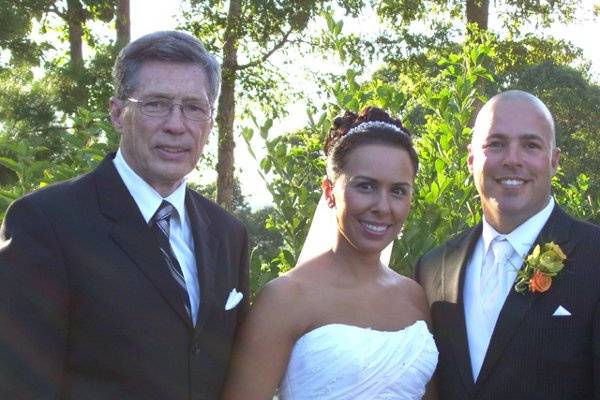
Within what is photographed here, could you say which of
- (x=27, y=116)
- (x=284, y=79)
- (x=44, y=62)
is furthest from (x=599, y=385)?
(x=284, y=79)

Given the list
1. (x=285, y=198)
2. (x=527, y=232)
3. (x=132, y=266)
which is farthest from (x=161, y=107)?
(x=285, y=198)

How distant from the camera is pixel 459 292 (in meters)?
4.51

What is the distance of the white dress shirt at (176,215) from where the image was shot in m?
3.71

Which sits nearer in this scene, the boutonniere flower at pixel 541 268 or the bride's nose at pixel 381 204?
the boutonniere flower at pixel 541 268

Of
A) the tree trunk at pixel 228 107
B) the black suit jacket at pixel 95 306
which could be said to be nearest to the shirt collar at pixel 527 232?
the black suit jacket at pixel 95 306

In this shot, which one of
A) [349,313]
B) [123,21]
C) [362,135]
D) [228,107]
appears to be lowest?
[349,313]

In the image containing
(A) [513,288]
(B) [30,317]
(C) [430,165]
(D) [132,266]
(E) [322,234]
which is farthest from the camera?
(C) [430,165]

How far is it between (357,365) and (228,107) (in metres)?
15.2

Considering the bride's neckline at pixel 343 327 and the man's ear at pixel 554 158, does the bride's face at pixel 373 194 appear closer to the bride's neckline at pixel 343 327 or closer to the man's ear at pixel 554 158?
the bride's neckline at pixel 343 327

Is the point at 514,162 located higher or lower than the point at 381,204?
higher

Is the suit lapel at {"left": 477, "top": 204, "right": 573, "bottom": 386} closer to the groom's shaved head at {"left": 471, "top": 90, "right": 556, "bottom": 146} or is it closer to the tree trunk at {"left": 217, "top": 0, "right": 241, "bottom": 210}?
the groom's shaved head at {"left": 471, "top": 90, "right": 556, "bottom": 146}

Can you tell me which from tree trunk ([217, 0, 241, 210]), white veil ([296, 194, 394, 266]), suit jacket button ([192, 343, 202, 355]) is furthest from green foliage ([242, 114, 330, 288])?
tree trunk ([217, 0, 241, 210])

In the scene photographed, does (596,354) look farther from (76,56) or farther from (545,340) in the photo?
(76,56)

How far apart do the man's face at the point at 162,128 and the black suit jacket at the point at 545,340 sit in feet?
5.04
